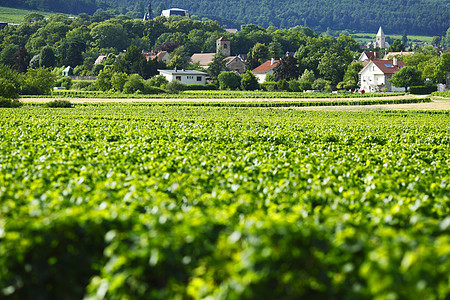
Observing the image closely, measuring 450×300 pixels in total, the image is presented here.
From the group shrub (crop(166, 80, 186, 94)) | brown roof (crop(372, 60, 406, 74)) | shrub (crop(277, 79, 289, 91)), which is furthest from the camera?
brown roof (crop(372, 60, 406, 74))

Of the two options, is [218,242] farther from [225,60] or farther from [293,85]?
[225,60]

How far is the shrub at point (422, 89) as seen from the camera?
335 feet

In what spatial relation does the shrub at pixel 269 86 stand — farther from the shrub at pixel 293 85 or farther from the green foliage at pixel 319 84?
the green foliage at pixel 319 84

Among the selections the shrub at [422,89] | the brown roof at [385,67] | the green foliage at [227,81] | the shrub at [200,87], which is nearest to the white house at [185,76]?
the shrub at [200,87]

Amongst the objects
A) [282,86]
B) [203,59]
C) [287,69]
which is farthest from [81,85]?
[203,59]

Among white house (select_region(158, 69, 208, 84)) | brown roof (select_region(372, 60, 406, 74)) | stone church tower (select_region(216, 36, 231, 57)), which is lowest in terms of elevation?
white house (select_region(158, 69, 208, 84))

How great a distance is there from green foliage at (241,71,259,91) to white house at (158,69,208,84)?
11.6 metres

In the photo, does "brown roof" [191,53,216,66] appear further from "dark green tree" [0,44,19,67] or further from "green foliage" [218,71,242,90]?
"dark green tree" [0,44,19,67]

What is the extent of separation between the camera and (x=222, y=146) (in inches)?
707

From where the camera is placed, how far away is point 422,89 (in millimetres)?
102750

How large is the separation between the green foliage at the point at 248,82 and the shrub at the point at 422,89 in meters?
33.0

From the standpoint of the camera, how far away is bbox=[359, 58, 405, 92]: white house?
119m

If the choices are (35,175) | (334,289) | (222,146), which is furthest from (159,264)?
(222,146)

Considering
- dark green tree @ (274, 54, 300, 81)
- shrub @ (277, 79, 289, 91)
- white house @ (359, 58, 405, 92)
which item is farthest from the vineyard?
dark green tree @ (274, 54, 300, 81)
